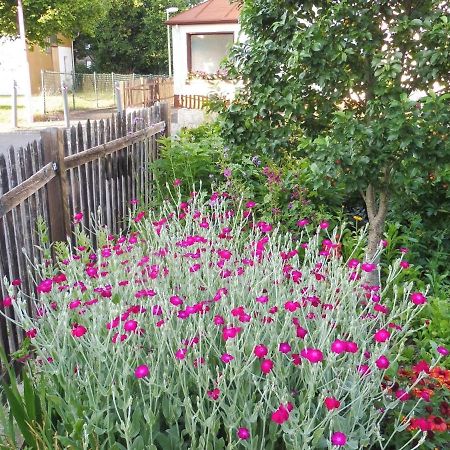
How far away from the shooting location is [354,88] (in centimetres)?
398

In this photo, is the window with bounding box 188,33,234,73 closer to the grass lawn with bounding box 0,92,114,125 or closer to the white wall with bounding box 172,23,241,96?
the white wall with bounding box 172,23,241,96

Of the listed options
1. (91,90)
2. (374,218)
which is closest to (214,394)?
(374,218)

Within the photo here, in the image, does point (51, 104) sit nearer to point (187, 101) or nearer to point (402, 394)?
point (187, 101)

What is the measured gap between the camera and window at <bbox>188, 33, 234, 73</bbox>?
838 inches

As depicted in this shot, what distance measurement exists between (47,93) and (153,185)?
54.8ft

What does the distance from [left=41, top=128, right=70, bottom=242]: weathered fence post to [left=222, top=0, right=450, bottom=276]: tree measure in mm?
1235

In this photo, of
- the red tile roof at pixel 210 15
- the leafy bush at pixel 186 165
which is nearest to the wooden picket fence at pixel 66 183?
the leafy bush at pixel 186 165

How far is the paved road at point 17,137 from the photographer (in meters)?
13.6

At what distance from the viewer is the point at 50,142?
4.06m

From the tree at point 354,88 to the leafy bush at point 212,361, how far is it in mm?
905

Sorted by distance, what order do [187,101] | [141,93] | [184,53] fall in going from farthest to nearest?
[184,53] < [187,101] < [141,93]

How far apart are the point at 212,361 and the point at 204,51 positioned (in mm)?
20299

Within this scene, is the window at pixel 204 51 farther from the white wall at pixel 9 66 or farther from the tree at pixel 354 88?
the tree at pixel 354 88

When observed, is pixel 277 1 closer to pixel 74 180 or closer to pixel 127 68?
pixel 74 180
